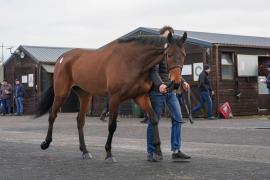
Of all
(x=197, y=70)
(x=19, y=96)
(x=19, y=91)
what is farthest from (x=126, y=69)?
(x=19, y=96)

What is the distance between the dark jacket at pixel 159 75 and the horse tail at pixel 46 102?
307 centimetres

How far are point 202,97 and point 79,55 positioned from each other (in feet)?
44.5

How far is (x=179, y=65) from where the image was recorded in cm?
861

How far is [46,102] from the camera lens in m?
12.0

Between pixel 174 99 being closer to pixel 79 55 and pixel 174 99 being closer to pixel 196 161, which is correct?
pixel 196 161

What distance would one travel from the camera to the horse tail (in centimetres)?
1191

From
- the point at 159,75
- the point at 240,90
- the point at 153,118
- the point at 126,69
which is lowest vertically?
the point at 153,118

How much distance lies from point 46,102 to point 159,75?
3465 millimetres

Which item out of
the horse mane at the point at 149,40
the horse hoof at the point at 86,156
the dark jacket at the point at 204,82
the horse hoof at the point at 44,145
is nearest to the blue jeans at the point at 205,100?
the dark jacket at the point at 204,82

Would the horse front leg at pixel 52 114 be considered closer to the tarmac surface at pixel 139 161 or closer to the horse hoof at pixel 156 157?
the tarmac surface at pixel 139 161

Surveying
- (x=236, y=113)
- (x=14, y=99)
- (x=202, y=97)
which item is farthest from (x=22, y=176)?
(x=14, y=99)

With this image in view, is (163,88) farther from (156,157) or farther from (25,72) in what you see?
(25,72)

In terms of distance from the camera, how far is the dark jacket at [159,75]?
9164mm

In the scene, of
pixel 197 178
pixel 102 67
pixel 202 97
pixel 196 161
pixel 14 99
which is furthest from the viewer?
pixel 14 99
